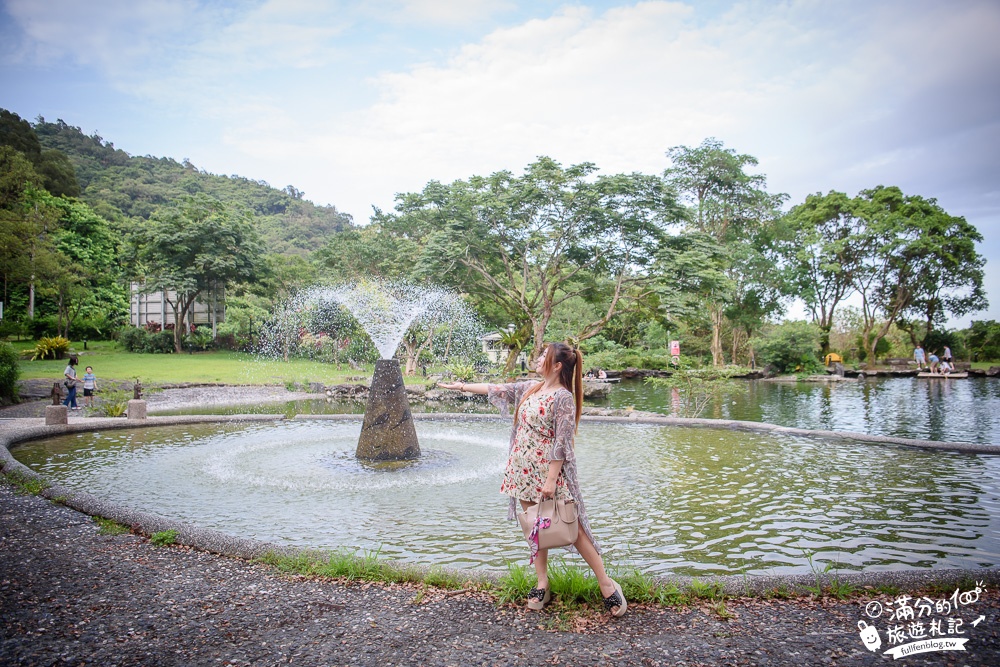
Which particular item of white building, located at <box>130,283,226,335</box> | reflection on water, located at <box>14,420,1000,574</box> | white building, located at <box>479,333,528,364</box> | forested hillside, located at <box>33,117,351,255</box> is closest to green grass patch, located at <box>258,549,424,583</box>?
reflection on water, located at <box>14,420,1000,574</box>

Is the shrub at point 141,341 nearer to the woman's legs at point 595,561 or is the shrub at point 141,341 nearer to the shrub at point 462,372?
the shrub at point 462,372

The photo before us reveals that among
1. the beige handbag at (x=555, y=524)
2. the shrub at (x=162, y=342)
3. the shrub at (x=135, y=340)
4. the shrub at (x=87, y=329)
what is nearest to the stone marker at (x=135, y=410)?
the beige handbag at (x=555, y=524)

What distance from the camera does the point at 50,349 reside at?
25.8m

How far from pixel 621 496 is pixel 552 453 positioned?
363cm

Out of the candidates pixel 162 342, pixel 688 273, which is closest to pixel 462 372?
pixel 688 273

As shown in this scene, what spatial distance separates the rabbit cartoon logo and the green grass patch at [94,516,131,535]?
227 inches

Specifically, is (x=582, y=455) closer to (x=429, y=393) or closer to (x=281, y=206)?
(x=429, y=393)

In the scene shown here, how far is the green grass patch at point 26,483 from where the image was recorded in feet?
21.5

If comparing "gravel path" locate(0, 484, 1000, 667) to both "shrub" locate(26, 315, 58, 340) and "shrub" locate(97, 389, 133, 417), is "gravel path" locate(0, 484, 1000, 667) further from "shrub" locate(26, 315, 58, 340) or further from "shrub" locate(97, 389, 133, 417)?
"shrub" locate(26, 315, 58, 340)

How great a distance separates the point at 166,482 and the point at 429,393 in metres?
13.4

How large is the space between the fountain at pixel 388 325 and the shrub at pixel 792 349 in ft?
60.2

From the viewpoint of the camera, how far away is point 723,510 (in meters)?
6.30

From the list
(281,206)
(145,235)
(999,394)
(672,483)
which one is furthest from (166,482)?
(281,206)

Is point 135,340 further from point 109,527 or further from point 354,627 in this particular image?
point 354,627
